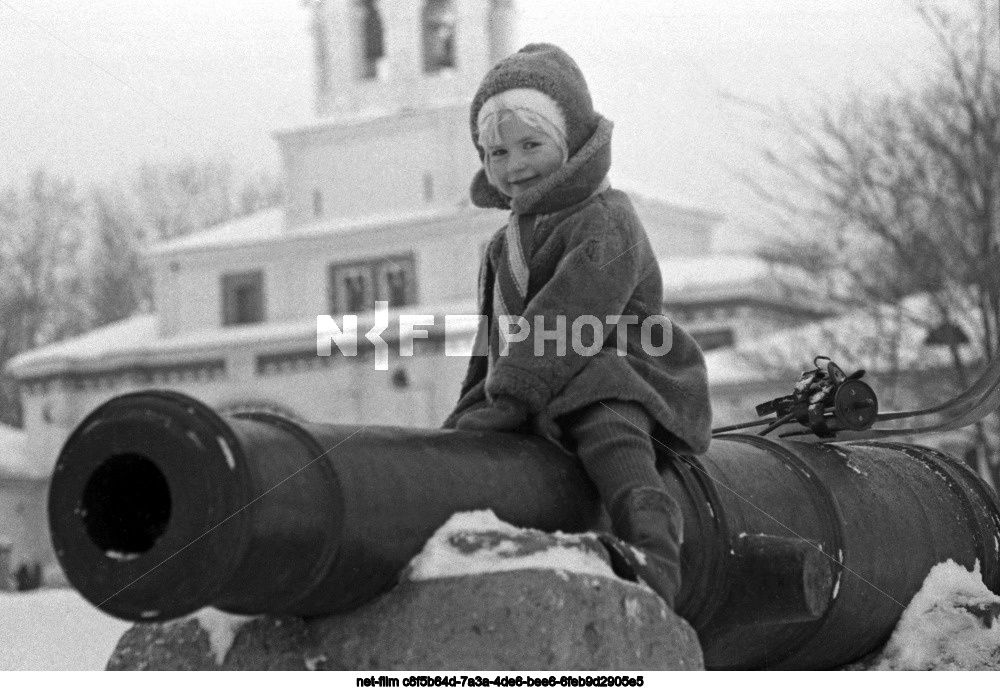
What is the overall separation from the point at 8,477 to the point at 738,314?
10.3 meters

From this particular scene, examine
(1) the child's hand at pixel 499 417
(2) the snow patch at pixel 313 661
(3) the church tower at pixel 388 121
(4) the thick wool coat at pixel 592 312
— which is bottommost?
(2) the snow patch at pixel 313 661

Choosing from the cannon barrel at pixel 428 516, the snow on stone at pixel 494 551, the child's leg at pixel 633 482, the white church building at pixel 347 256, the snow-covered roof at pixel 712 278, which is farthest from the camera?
the white church building at pixel 347 256

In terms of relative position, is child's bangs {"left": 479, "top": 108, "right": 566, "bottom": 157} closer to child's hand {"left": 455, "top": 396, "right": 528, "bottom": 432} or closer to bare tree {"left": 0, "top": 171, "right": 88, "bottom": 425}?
child's hand {"left": 455, "top": 396, "right": 528, "bottom": 432}

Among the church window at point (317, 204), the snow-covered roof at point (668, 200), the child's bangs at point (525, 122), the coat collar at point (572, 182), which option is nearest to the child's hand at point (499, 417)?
the coat collar at point (572, 182)

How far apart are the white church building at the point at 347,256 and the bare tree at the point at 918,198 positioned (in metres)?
11.9

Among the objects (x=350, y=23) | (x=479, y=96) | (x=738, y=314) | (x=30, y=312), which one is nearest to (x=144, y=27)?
(x=479, y=96)

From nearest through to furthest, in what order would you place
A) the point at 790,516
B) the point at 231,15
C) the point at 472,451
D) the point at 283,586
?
the point at 283,586 < the point at 472,451 < the point at 790,516 < the point at 231,15

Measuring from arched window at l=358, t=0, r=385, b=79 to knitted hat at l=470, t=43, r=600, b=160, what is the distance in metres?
26.6

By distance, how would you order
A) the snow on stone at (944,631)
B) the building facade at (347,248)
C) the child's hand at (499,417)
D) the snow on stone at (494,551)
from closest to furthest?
1. the snow on stone at (494,551)
2. the child's hand at (499,417)
3. the snow on stone at (944,631)
4. the building facade at (347,248)

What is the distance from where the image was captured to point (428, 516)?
8.86 ft

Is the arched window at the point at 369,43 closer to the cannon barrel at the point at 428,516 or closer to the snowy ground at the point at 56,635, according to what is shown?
the snowy ground at the point at 56,635

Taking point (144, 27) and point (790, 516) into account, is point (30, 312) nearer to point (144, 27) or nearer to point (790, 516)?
point (144, 27)

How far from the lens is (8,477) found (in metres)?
27.1

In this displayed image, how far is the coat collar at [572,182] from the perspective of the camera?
3195 millimetres
